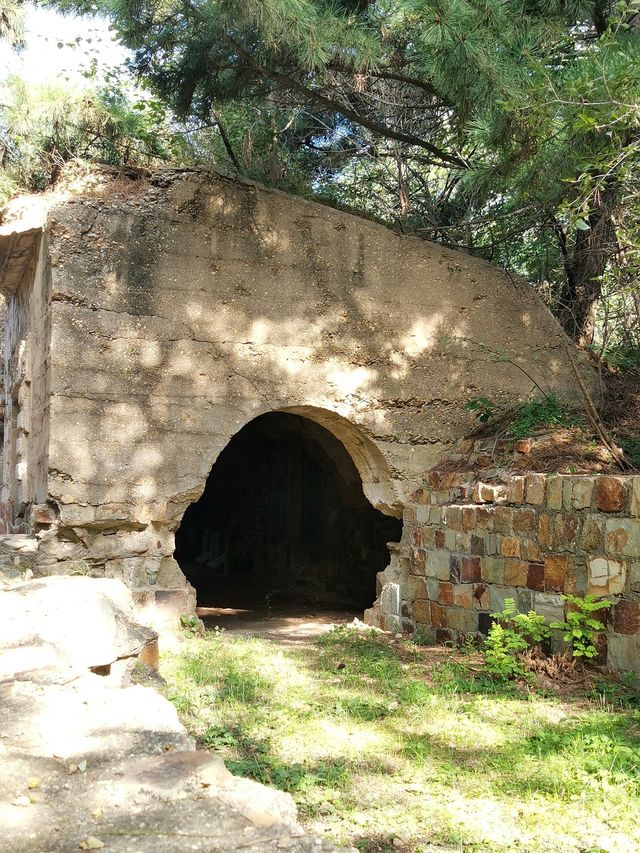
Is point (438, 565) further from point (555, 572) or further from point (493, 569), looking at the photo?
point (555, 572)

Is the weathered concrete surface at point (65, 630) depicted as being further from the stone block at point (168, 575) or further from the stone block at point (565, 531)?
Answer: the stone block at point (565, 531)

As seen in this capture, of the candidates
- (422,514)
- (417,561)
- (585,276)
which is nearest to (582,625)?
(417,561)

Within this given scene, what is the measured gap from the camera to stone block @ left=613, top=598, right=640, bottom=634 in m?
4.84

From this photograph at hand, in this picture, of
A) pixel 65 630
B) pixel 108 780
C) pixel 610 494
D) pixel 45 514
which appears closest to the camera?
pixel 108 780

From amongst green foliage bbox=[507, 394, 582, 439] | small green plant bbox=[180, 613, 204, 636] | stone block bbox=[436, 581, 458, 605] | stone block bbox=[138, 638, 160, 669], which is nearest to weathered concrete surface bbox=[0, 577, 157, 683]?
stone block bbox=[138, 638, 160, 669]

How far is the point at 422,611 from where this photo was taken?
6637mm

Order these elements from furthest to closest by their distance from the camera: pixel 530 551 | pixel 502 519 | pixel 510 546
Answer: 1. pixel 502 519
2. pixel 510 546
3. pixel 530 551

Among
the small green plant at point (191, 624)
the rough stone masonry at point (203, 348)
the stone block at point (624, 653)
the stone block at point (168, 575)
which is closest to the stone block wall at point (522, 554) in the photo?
the stone block at point (624, 653)

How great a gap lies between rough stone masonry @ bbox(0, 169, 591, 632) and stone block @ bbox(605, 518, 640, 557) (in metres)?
2.17

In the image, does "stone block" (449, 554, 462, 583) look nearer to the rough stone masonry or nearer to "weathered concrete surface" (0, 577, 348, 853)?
the rough stone masonry

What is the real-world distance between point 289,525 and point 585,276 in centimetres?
542

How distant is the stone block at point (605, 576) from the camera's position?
499cm

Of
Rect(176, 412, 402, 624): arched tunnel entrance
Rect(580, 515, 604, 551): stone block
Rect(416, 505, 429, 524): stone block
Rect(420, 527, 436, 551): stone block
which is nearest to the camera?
Rect(580, 515, 604, 551): stone block

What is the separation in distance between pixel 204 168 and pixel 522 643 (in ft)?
14.7
